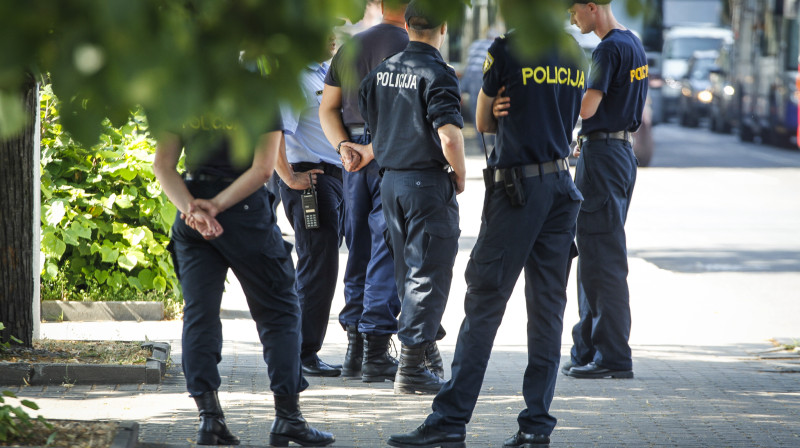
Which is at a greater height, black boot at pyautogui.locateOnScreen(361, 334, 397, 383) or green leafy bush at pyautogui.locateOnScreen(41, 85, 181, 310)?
green leafy bush at pyautogui.locateOnScreen(41, 85, 181, 310)

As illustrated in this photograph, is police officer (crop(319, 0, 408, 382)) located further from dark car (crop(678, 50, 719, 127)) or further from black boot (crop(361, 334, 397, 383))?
dark car (crop(678, 50, 719, 127))

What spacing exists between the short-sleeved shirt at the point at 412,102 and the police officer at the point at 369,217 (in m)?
0.52

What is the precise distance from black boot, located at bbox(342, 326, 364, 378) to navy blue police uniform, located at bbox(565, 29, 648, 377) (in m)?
1.20

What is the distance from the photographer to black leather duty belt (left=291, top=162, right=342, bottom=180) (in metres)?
6.29

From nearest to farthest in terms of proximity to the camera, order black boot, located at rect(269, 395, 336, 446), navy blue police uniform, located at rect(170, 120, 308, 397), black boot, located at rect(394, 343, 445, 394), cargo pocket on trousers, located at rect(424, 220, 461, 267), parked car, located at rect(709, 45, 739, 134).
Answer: navy blue police uniform, located at rect(170, 120, 308, 397)
black boot, located at rect(269, 395, 336, 446)
cargo pocket on trousers, located at rect(424, 220, 461, 267)
black boot, located at rect(394, 343, 445, 394)
parked car, located at rect(709, 45, 739, 134)

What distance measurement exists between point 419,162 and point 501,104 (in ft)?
2.53

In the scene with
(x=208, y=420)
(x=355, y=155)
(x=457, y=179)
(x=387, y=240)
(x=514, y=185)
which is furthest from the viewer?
(x=355, y=155)

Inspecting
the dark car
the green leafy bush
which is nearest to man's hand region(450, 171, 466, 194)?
the green leafy bush

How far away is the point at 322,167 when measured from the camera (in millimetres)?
6320

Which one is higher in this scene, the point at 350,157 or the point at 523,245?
the point at 350,157

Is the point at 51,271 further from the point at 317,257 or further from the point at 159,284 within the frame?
the point at 317,257

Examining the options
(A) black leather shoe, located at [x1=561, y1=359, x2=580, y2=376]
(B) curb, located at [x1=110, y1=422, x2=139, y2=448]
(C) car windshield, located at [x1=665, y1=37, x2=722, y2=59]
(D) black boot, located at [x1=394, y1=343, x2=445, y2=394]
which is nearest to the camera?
(B) curb, located at [x1=110, y1=422, x2=139, y2=448]

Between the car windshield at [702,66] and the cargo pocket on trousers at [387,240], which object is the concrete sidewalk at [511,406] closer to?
the cargo pocket on trousers at [387,240]

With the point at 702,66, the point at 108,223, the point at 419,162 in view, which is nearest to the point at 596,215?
the point at 419,162
